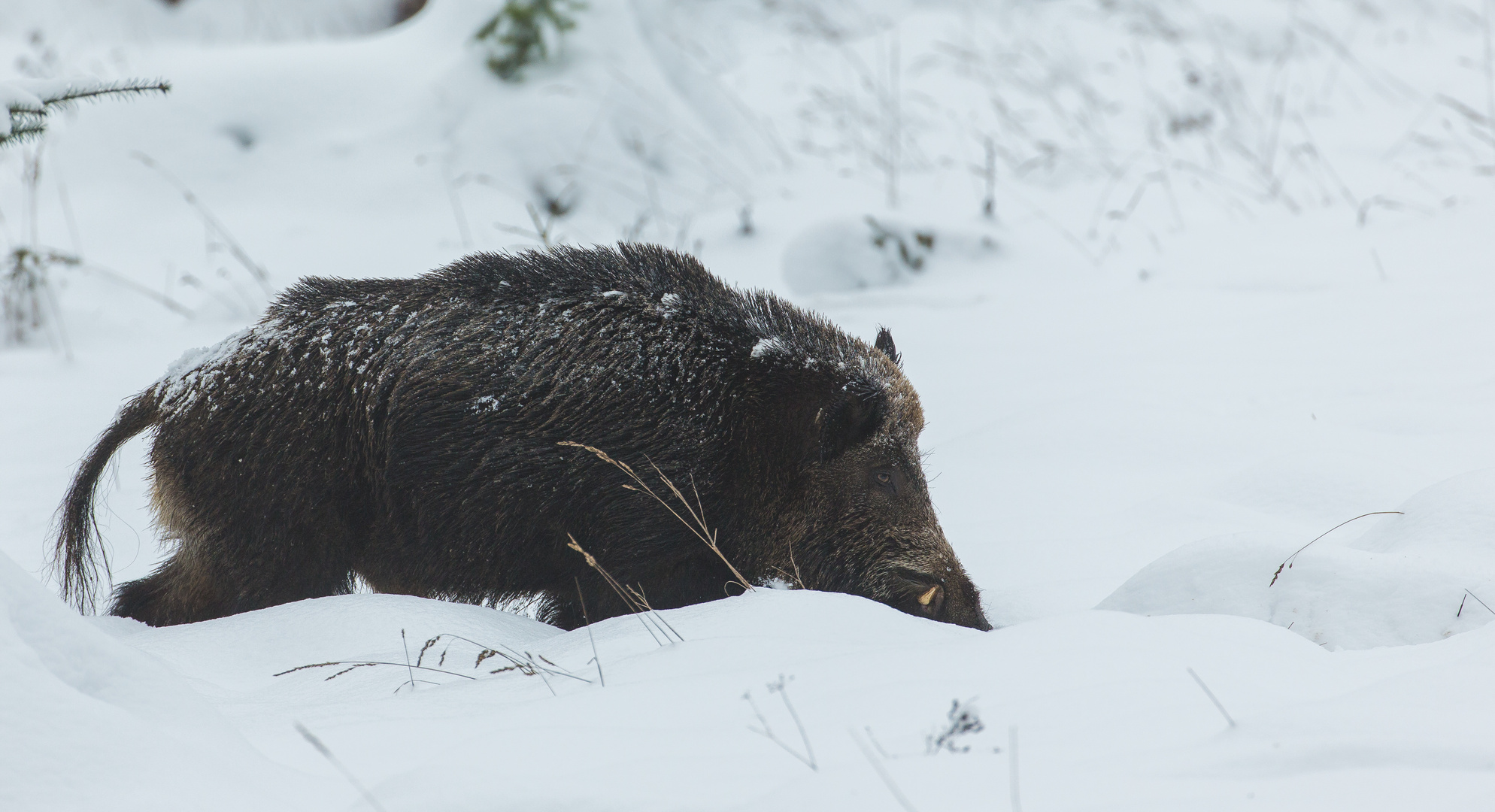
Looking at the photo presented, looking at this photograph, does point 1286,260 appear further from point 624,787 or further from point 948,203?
point 624,787

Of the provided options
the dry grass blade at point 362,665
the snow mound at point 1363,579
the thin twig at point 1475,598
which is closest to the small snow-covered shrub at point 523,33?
the dry grass blade at point 362,665

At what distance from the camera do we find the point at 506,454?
9.73 ft

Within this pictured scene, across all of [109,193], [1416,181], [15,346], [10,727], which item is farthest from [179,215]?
[1416,181]

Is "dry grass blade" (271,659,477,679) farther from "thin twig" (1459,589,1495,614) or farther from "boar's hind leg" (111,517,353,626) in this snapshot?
"thin twig" (1459,589,1495,614)

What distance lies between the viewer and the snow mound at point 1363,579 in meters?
2.32

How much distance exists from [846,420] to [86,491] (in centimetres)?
244

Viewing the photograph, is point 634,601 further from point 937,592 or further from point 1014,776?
point 1014,776

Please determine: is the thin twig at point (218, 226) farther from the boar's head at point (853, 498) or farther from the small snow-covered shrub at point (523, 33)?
the boar's head at point (853, 498)

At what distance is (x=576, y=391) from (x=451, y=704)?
1215 mm

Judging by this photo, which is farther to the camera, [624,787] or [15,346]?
[15,346]

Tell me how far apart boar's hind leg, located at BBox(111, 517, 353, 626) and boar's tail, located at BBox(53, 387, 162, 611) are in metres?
0.27

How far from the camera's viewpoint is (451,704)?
2.00m

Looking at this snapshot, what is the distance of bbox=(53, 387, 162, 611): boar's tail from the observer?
301 centimetres

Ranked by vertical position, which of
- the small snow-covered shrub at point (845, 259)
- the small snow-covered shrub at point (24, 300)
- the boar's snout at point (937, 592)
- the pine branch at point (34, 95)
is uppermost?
the pine branch at point (34, 95)
